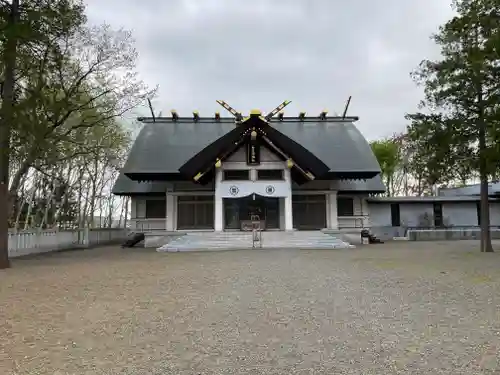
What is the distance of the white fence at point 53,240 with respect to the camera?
16.2 meters

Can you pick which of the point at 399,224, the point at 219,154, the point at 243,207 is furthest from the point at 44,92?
the point at 399,224

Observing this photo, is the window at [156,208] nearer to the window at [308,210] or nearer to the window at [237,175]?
the window at [237,175]

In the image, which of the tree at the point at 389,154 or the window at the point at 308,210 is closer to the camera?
the window at the point at 308,210

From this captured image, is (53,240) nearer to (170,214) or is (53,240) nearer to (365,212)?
A: (170,214)

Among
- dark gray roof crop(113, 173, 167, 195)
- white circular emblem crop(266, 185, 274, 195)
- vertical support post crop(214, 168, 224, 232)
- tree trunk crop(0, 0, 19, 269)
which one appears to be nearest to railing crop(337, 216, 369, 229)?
white circular emblem crop(266, 185, 274, 195)

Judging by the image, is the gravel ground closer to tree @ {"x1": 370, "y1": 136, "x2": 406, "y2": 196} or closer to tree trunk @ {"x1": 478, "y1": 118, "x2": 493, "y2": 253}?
tree trunk @ {"x1": 478, "y1": 118, "x2": 493, "y2": 253}

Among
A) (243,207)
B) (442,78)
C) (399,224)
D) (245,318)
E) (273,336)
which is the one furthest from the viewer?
(399,224)

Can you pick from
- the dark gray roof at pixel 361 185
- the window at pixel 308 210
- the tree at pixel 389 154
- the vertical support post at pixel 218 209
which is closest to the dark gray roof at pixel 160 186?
the dark gray roof at pixel 361 185

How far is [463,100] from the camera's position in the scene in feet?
50.1

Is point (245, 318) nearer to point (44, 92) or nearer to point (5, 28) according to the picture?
point (5, 28)

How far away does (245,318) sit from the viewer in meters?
5.45

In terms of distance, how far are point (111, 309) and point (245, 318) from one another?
Answer: 192cm

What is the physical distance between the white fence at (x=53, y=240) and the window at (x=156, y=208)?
3.38m

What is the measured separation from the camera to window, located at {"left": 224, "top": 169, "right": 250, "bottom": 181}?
21.7 metres
